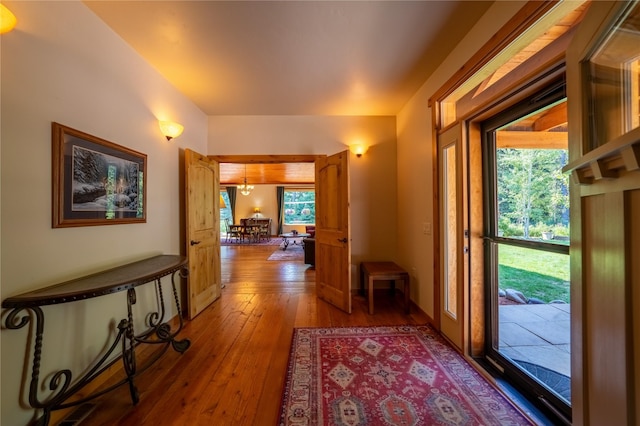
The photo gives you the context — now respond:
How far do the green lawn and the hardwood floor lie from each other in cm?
116

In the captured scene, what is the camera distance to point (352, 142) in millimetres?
3521

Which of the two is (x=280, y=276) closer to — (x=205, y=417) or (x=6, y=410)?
(x=205, y=417)

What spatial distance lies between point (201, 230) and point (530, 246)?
335 cm

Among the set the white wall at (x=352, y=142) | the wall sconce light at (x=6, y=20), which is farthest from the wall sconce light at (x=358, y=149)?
the wall sconce light at (x=6, y=20)

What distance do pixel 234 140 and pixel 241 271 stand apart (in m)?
2.88

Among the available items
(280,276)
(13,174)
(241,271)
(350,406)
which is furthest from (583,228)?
(241,271)

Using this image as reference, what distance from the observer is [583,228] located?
3.02 ft

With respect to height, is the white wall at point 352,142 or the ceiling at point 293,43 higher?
the ceiling at point 293,43

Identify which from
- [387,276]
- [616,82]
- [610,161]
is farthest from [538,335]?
[616,82]

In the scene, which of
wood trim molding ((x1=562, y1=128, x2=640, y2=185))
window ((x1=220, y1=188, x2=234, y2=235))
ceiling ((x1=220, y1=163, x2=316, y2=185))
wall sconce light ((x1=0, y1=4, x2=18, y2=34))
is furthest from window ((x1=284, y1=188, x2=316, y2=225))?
wood trim molding ((x1=562, y1=128, x2=640, y2=185))

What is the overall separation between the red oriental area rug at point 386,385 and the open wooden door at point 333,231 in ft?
2.52

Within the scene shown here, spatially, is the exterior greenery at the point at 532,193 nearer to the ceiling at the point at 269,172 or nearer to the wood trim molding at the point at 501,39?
the wood trim molding at the point at 501,39

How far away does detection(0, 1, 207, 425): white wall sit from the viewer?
Result: 1221mm

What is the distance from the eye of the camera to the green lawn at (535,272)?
1397mm
